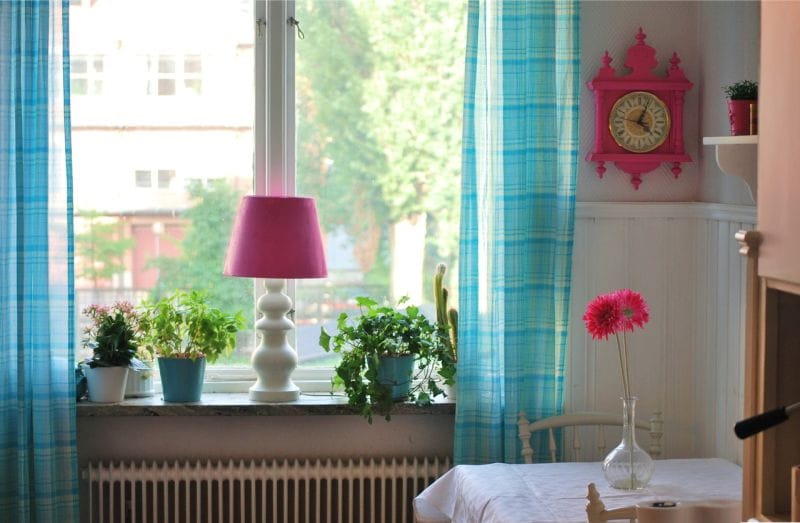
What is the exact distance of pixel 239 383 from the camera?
12.6ft

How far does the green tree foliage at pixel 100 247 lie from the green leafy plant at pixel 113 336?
203mm

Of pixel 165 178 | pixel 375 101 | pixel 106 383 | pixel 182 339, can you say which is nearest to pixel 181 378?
pixel 182 339

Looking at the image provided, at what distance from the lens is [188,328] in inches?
142

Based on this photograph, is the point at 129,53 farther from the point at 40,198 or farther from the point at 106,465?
the point at 106,465

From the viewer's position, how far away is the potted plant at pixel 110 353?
11.7ft

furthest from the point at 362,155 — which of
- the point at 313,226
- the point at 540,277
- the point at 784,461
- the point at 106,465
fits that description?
the point at 784,461

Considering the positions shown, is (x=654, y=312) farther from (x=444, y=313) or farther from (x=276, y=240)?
(x=276, y=240)

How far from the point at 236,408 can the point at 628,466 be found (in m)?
1.37

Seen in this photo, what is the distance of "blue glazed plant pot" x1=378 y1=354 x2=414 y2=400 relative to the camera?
360 cm

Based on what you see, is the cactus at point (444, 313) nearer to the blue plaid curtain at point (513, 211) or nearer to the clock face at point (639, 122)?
the blue plaid curtain at point (513, 211)

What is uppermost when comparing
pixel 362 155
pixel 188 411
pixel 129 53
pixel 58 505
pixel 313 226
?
pixel 129 53

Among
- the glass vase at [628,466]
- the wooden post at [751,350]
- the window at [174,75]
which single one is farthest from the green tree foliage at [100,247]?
the wooden post at [751,350]

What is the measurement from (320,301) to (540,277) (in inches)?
31.2

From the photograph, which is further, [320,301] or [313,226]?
[320,301]
